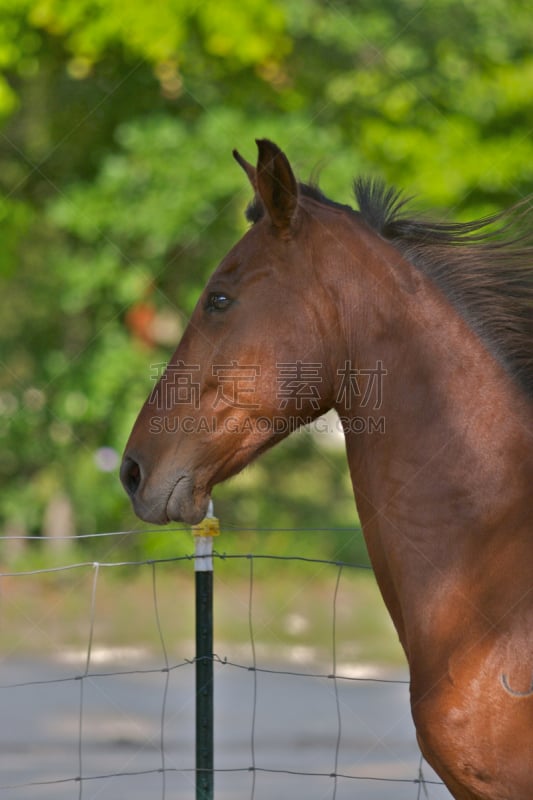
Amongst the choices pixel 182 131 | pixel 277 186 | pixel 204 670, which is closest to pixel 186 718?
pixel 204 670

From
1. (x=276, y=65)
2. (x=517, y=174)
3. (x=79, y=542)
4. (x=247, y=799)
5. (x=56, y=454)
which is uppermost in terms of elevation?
(x=276, y=65)

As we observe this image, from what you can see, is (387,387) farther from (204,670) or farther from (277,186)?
(204,670)

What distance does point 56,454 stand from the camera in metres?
13.5

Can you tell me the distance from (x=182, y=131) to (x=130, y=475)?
9012mm

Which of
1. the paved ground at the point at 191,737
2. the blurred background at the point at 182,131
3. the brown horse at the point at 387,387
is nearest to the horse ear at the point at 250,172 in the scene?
the brown horse at the point at 387,387

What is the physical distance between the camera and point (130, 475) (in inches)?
136

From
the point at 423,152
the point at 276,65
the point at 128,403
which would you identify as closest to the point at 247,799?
the point at 128,403

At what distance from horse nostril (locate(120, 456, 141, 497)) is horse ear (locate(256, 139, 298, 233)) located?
0.85 meters

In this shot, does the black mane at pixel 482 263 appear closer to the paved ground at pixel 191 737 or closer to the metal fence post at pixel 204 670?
the metal fence post at pixel 204 670

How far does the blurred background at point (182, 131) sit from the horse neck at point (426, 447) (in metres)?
7.67

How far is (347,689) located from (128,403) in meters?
4.69

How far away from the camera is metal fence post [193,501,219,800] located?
448cm

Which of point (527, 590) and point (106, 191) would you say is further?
point (106, 191)

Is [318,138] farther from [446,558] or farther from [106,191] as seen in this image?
[446,558]
